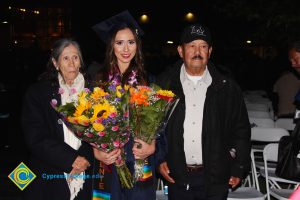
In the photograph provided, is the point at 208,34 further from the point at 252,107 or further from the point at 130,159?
the point at 252,107

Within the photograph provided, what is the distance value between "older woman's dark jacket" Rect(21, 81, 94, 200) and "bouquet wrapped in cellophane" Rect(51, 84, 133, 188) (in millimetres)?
377

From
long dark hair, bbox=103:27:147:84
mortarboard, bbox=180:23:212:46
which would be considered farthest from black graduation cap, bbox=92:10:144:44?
mortarboard, bbox=180:23:212:46

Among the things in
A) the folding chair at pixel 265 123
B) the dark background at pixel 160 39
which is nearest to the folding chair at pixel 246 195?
the folding chair at pixel 265 123

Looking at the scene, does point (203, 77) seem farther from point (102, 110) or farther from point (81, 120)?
point (81, 120)

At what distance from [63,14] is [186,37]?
825 inches

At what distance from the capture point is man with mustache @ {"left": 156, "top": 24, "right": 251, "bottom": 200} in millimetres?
3312

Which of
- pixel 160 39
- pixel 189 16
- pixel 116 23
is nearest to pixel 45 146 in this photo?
pixel 116 23

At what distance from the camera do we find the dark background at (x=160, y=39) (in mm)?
8539

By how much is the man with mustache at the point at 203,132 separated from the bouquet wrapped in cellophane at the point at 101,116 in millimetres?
680

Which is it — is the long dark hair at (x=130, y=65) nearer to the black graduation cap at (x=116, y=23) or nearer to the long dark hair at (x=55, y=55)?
the black graduation cap at (x=116, y=23)

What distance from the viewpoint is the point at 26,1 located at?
73.3 feet

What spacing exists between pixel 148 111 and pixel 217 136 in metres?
0.81

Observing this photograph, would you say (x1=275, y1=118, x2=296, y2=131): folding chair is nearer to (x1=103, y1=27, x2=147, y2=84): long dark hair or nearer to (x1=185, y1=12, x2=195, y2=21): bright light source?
(x1=103, y1=27, x2=147, y2=84): long dark hair

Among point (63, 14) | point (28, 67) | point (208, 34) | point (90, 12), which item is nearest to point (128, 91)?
point (208, 34)
